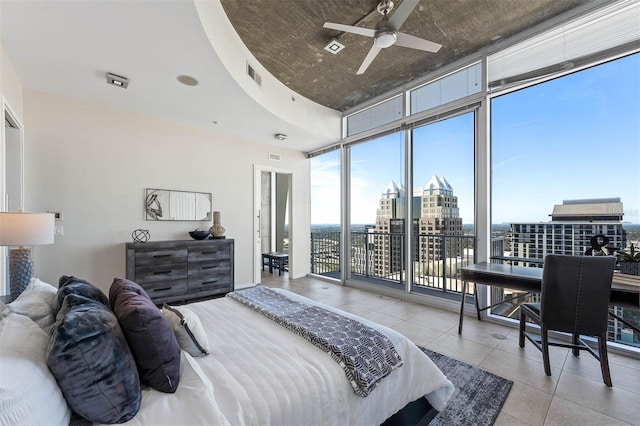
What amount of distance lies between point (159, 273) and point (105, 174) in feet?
4.99

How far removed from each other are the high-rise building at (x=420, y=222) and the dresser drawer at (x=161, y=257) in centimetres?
314

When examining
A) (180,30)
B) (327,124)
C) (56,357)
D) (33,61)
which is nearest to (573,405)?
(56,357)

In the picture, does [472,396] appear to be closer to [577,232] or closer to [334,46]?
[577,232]

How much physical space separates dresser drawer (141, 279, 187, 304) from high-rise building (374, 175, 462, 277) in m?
3.21

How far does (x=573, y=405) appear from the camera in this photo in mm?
1849

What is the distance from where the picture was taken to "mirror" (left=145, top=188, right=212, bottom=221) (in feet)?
13.5

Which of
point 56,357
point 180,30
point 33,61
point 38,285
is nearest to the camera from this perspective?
point 56,357

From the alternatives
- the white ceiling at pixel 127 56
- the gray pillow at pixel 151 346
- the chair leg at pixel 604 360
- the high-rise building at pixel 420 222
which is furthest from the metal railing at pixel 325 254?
the gray pillow at pixel 151 346

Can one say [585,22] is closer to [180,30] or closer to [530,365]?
[530,365]

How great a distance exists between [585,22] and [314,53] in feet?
9.13

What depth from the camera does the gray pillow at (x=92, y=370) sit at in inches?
34.7

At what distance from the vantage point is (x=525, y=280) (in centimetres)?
252

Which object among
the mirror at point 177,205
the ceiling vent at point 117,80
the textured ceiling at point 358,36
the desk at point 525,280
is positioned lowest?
the desk at point 525,280

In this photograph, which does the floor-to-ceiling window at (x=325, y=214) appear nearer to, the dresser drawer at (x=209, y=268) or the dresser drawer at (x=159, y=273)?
the dresser drawer at (x=209, y=268)
